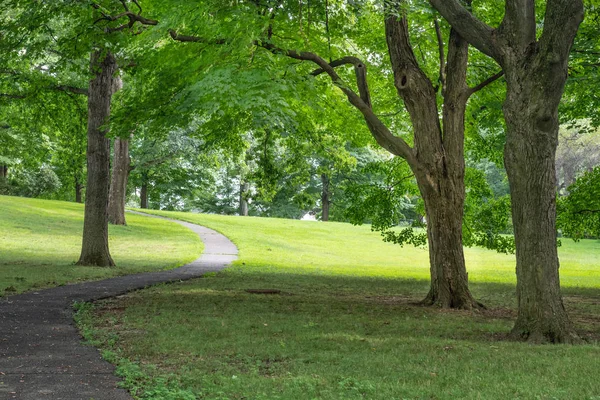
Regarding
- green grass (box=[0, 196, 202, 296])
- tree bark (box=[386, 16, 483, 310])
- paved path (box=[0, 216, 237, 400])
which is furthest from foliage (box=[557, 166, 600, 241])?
green grass (box=[0, 196, 202, 296])

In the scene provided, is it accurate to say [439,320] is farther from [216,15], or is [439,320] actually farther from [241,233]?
[241,233]

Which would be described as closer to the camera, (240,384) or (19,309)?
(240,384)

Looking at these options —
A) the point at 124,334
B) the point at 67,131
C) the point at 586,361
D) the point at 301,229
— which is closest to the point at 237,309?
the point at 124,334

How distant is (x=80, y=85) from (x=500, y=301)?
16.7m

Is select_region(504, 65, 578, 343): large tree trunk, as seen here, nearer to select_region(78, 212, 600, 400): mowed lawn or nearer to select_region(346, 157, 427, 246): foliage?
select_region(78, 212, 600, 400): mowed lawn

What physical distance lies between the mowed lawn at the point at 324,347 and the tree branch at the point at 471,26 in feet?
14.3

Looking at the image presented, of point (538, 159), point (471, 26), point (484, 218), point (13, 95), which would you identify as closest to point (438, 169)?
point (471, 26)

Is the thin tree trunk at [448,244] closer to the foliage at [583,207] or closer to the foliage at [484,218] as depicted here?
the foliage at [583,207]

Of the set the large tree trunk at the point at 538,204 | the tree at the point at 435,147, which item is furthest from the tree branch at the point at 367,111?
the large tree trunk at the point at 538,204

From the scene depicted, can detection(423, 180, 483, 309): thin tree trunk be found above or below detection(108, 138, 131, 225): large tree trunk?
below

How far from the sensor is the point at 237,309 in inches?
464

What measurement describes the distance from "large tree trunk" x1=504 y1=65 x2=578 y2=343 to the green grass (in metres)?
9.98

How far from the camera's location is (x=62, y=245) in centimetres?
2759

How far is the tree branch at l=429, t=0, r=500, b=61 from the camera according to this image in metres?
9.38
